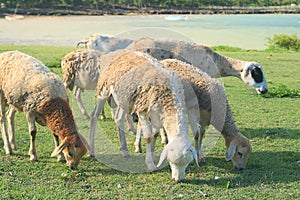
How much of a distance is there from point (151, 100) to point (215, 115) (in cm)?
139

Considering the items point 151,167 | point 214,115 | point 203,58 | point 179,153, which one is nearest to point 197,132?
point 214,115

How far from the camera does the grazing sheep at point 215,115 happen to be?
26.0 ft

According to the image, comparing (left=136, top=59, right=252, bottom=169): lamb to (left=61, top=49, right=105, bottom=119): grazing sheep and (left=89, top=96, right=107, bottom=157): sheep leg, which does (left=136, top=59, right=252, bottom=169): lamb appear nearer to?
(left=89, top=96, right=107, bottom=157): sheep leg

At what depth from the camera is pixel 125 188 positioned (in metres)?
7.02

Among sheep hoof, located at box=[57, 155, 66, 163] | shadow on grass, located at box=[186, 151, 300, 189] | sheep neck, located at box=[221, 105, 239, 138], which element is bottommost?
shadow on grass, located at box=[186, 151, 300, 189]

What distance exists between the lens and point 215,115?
27.2 ft

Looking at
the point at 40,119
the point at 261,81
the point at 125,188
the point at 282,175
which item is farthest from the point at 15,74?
the point at 261,81

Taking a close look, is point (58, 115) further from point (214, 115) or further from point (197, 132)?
point (214, 115)

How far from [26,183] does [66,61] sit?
3.67 meters

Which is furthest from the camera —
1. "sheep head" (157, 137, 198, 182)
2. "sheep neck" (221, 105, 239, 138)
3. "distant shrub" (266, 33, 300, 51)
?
"distant shrub" (266, 33, 300, 51)

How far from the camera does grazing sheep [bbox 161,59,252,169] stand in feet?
26.0

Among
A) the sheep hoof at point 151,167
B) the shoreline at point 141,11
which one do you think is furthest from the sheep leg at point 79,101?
the shoreline at point 141,11

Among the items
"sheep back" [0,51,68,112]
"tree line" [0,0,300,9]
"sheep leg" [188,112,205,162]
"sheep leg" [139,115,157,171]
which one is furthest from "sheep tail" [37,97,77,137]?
"tree line" [0,0,300,9]

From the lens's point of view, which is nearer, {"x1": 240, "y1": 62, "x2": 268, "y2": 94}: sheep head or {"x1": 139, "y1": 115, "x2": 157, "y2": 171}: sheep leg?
{"x1": 139, "y1": 115, "x2": 157, "y2": 171}: sheep leg
